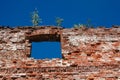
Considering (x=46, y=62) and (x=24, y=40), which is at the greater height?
(x=24, y=40)

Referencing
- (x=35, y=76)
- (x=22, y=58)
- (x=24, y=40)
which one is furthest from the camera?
(x=24, y=40)

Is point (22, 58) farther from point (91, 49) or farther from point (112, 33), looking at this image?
point (112, 33)

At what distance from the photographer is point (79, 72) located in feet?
22.6

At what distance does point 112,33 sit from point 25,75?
293cm

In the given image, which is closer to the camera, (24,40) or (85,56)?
(85,56)

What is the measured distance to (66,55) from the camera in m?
7.38

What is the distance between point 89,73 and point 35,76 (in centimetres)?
135

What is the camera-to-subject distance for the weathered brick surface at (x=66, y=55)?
269 inches

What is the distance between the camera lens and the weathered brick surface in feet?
22.4

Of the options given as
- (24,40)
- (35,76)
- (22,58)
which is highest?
(24,40)

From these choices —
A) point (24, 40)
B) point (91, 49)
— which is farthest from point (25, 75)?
point (91, 49)

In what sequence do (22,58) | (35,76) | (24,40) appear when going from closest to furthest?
1. (35,76)
2. (22,58)
3. (24,40)

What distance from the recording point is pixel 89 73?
6875 millimetres

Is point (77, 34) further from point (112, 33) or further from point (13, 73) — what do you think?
point (13, 73)
